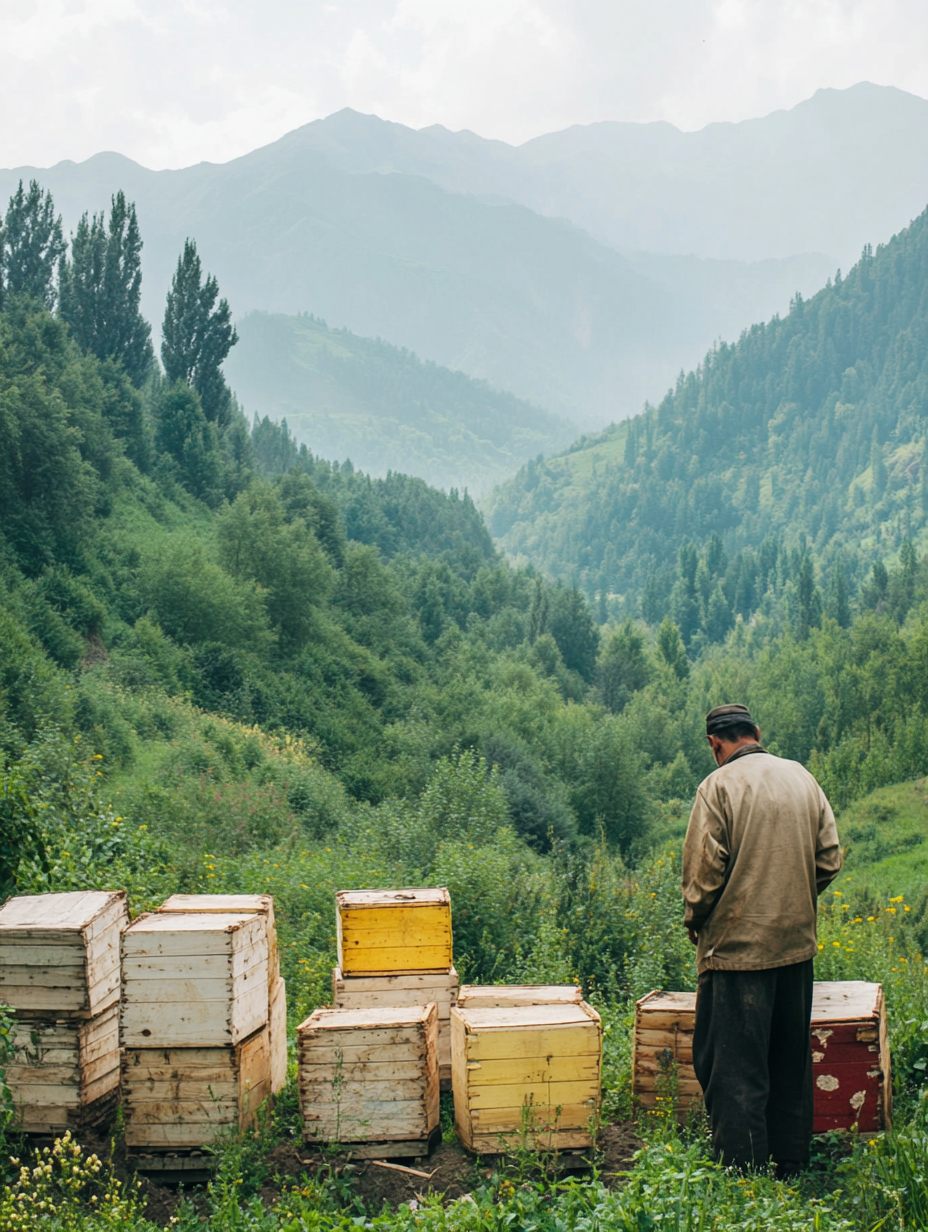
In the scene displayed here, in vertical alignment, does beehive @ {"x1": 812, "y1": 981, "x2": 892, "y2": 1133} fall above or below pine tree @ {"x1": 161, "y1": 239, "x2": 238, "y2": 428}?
below

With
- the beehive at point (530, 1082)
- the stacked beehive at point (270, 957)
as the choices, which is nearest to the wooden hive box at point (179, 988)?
the stacked beehive at point (270, 957)

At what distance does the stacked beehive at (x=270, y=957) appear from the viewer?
7055 mm

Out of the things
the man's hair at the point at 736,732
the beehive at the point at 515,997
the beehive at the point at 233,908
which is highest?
the man's hair at the point at 736,732

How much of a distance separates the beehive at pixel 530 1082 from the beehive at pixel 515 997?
0.54 m

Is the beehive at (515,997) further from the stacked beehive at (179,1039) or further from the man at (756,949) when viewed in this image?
the stacked beehive at (179,1039)

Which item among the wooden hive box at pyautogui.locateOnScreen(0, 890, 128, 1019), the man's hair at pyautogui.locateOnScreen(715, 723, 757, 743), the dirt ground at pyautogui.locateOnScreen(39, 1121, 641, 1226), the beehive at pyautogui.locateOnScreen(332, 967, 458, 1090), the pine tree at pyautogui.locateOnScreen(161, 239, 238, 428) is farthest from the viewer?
the pine tree at pyautogui.locateOnScreen(161, 239, 238, 428)

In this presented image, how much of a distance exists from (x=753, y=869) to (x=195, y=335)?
200 ft

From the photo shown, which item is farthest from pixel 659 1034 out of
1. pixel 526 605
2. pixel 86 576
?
pixel 526 605

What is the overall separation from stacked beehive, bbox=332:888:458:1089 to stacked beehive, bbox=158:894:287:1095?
0.48 m

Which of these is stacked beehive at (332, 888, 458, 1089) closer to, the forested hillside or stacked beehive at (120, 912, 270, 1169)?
the forested hillside

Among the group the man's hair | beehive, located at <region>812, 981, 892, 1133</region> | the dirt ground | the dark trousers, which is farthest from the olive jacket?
the dirt ground

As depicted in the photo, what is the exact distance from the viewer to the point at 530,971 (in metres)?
11.6

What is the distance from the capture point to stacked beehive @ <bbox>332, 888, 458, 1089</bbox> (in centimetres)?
756

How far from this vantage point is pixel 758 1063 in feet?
19.2
